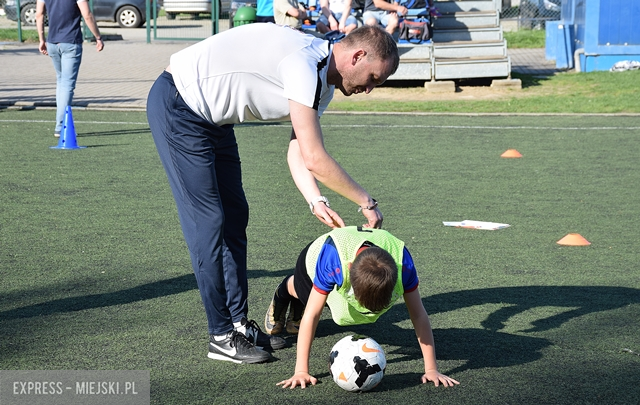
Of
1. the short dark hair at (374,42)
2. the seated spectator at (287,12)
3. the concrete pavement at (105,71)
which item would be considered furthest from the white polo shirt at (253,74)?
the seated spectator at (287,12)

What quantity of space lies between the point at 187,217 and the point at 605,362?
2.18 metres

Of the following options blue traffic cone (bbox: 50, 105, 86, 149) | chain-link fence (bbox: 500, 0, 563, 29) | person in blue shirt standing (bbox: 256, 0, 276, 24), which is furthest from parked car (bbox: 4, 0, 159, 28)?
blue traffic cone (bbox: 50, 105, 86, 149)

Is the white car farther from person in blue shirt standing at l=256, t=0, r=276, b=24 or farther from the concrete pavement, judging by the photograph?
person in blue shirt standing at l=256, t=0, r=276, b=24

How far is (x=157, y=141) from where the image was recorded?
413 cm

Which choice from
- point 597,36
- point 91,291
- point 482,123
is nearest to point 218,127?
point 91,291

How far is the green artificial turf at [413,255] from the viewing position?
4070 millimetres

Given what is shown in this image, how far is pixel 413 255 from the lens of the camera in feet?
19.9

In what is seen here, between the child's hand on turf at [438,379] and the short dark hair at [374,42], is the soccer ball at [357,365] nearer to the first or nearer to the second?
the child's hand on turf at [438,379]

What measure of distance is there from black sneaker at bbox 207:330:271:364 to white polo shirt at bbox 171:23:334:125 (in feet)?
3.60

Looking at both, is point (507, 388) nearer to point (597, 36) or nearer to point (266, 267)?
point (266, 267)

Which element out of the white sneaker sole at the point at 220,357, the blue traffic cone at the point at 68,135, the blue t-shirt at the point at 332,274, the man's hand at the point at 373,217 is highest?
the man's hand at the point at 373,217

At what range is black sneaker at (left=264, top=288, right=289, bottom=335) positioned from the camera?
466 cm

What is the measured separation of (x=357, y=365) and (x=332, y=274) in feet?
1.40

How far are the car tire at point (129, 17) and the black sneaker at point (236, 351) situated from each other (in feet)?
95.5
